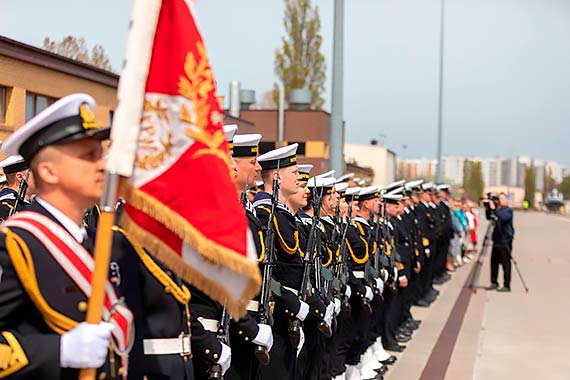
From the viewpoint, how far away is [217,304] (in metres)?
4.31

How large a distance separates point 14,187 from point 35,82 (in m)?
7.46

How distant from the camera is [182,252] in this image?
2936mm

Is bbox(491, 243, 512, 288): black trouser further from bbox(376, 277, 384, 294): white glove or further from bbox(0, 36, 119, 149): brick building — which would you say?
bbox(376, 277, 384, 294): white glove

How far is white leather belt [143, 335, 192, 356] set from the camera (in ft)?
10.9

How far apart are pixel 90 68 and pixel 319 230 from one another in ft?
30.3

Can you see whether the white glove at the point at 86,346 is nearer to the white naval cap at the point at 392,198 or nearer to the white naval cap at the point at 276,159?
the white naval cap at the point at 276,159

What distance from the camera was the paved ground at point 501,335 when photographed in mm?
9102

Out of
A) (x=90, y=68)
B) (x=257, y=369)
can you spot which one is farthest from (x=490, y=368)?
(x=90, y=68)

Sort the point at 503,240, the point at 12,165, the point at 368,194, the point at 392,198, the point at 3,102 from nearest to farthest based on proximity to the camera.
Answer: the point at 12,165 → the point at 368,194 → the point at 392,198 → the point at 3,102 → the point at 503,240

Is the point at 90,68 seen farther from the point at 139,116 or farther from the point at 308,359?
the point at 139,116

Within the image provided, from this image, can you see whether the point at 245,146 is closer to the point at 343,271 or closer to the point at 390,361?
the point at 343,271

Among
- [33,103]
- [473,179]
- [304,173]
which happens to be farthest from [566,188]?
[304,173]

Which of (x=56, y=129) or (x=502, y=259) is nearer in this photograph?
(x=56, y=129)

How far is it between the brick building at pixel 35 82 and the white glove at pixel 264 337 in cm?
681
